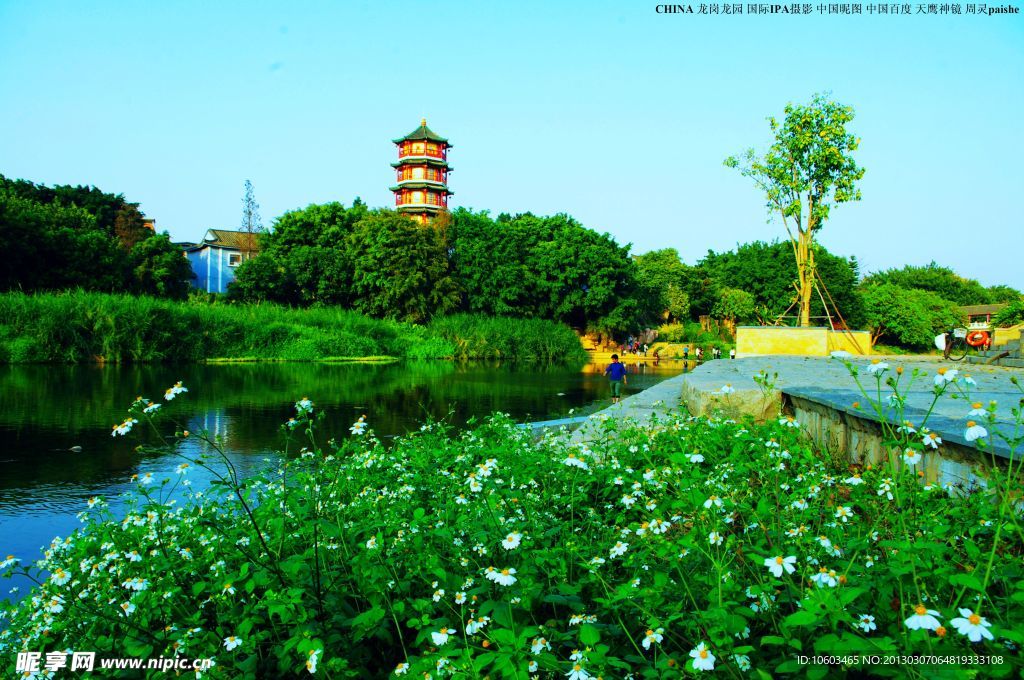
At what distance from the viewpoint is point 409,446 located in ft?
17.5

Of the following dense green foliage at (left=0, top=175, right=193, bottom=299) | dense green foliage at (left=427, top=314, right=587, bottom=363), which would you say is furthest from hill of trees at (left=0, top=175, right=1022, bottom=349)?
dense green foliage at (left=427, top=314, right=587, bottom=363)

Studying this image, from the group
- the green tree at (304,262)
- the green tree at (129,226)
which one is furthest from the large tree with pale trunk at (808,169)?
the green tree at (129,226)

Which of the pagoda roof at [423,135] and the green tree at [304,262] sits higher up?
the pagoda roof at [423,135]

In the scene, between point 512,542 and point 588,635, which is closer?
point 588,635

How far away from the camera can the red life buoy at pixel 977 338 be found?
1241cm

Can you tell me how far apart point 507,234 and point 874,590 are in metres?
40.2

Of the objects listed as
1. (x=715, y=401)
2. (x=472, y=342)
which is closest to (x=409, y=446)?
(x=715, y=401)

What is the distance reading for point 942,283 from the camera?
5762 centimetres

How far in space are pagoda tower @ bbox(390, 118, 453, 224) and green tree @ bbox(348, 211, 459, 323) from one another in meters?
16.3

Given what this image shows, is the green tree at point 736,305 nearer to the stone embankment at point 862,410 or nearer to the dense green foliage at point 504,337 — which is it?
the dense green foliage at point 504,337

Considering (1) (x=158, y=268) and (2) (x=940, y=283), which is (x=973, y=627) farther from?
(2) (x=940, y=283)

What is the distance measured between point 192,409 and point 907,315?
48017mm

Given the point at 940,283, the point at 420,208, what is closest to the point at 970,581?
the point at 420,208

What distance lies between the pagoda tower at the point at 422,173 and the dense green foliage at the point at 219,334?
22.0m
